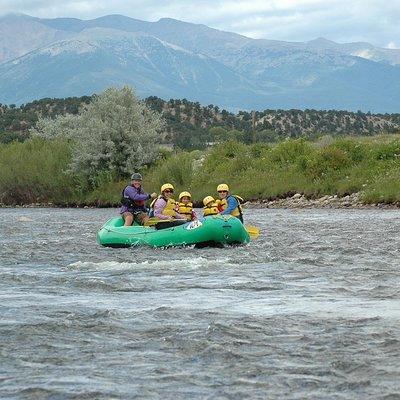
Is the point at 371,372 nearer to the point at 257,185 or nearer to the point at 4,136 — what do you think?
the point at 257,185

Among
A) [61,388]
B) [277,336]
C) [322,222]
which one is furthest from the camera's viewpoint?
[322,222]

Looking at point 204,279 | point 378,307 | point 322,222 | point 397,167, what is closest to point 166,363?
point 378,307

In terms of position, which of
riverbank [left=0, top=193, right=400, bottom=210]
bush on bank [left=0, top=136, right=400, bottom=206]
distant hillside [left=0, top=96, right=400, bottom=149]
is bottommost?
riverbank [left=0, top=193, right=400, bottom=210]

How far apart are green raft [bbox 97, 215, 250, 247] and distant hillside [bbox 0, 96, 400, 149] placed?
77676 millimetres

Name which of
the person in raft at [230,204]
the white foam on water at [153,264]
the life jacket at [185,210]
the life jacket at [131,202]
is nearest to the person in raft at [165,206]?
the life jacket at [185,210]

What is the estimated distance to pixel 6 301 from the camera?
12.8m

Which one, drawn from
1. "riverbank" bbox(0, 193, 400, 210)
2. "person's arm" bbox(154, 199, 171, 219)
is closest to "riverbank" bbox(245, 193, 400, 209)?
"riverbank" bbox(0, 193, 400, 210)

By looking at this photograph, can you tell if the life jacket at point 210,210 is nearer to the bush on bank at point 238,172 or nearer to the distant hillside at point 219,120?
the bush on bank at point 238,172

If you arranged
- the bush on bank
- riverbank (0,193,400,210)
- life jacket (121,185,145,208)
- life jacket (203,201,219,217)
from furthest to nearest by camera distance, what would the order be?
the bush on bank → riverbank (0,193,400,210) → life jacket (121,185,145,208) → life jacket (203,201,219,217)

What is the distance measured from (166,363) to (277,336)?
1.68 metres

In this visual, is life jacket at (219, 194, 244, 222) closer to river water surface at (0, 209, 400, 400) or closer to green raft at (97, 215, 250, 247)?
green raft at (97, 215, 250, 247)

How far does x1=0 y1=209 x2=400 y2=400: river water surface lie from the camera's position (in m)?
8.29

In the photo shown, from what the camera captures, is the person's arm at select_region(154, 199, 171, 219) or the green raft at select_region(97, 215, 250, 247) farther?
the person's arm at select_region(154, 199, 171, 219)

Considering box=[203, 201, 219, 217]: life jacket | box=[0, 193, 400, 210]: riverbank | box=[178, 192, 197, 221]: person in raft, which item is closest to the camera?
box=[203, 201, 219, 217]: life jacket
